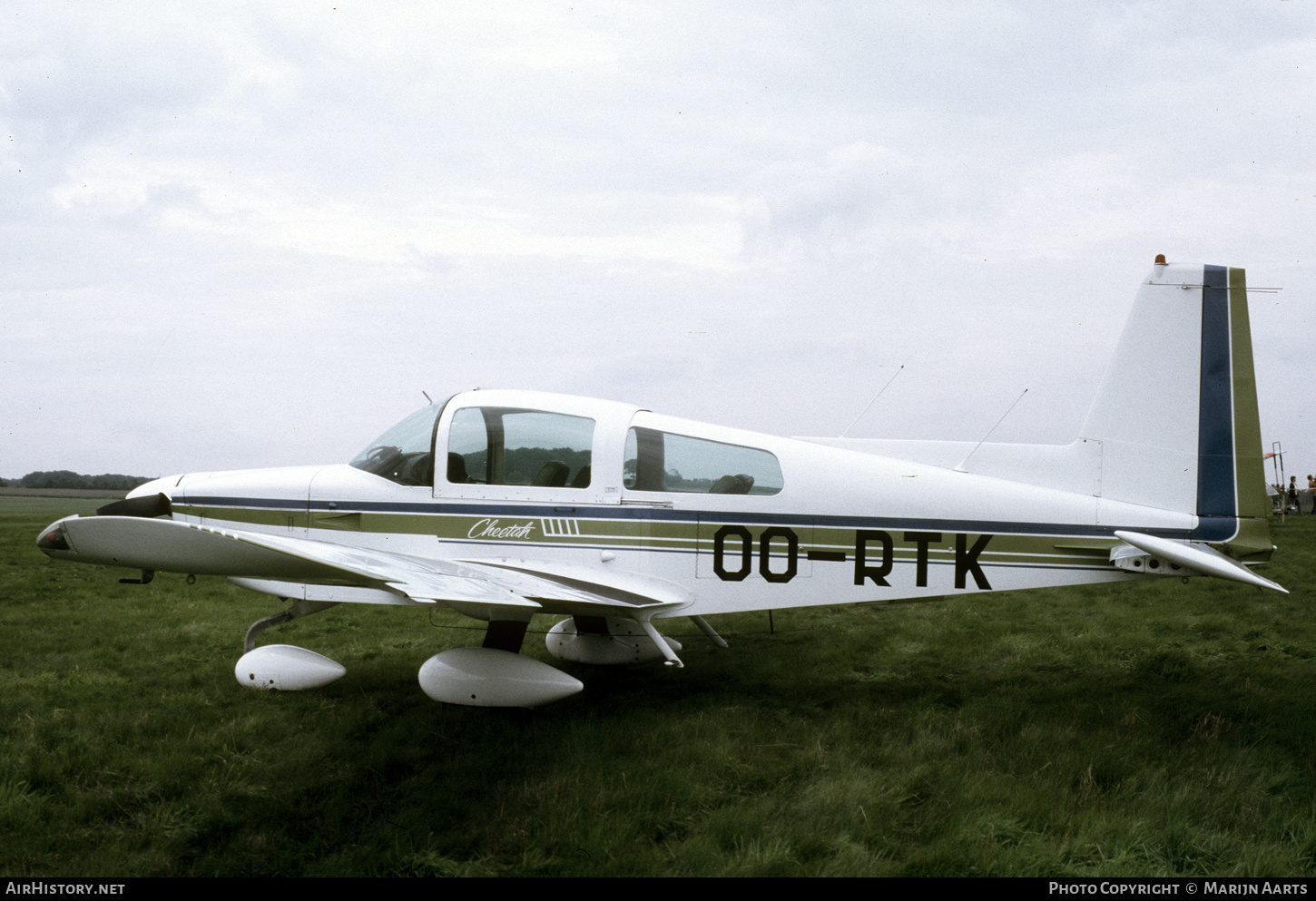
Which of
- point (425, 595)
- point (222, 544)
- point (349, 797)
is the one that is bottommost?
point (349, 797)

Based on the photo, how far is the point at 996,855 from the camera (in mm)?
3279

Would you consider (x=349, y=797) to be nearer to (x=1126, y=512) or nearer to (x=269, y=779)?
(x=269, y=779)

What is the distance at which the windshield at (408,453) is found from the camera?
565 centimetres

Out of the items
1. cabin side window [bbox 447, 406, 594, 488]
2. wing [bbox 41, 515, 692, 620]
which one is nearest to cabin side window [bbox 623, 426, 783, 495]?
cabin side window [bbox 447, 406, 594, 488]

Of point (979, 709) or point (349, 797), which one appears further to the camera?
point (979, 709)

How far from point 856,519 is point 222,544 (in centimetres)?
381

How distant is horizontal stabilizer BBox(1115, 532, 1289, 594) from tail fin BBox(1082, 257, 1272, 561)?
17.2 inches

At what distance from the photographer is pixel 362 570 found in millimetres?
4031

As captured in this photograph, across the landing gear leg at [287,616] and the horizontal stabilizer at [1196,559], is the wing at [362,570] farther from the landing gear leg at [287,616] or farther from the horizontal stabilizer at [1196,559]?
the horizontal stabilizer at [1196,559]

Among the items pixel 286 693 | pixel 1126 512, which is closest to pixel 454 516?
pixel 286 693

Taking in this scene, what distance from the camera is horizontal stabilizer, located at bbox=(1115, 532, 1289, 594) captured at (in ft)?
16.0

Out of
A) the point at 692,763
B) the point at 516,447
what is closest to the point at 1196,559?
the point at 692,763

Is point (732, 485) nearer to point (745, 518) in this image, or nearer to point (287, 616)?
point (745, 518)

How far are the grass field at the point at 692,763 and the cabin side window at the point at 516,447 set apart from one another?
5.19 ft
